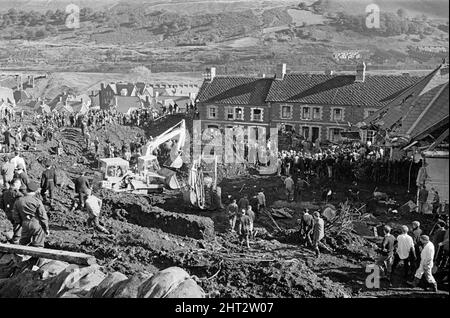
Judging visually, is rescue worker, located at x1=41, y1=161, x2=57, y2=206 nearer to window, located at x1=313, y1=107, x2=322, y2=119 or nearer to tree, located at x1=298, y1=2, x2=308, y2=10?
window, located at x1=313, y1=107, x2=322, y2=119

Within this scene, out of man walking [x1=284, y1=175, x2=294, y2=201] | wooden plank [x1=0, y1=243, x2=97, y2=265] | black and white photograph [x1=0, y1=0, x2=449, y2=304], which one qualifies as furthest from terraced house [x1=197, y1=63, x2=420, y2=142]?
wooden plank [x1=0, y1=243, x2=97, y2=265]

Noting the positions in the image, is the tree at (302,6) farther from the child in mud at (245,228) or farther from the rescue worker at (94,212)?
the rescue worker at (94,212)

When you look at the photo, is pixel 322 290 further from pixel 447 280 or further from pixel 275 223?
pixel 275 223

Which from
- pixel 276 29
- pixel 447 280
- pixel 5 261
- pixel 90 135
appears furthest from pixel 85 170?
pixel 276 29

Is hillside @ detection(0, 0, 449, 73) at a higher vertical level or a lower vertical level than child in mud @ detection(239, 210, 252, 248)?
higher

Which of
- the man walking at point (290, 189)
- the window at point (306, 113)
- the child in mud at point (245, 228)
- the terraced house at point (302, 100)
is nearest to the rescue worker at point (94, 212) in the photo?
the child in mud at point (245, 228)

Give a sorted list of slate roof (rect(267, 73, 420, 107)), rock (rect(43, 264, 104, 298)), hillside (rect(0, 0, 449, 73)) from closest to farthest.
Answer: rock (rect(43, 264, 104, 298))
slate roof (rect(267, 73, 420, 107))
hillside (rect(0, 0, 449, 73))
